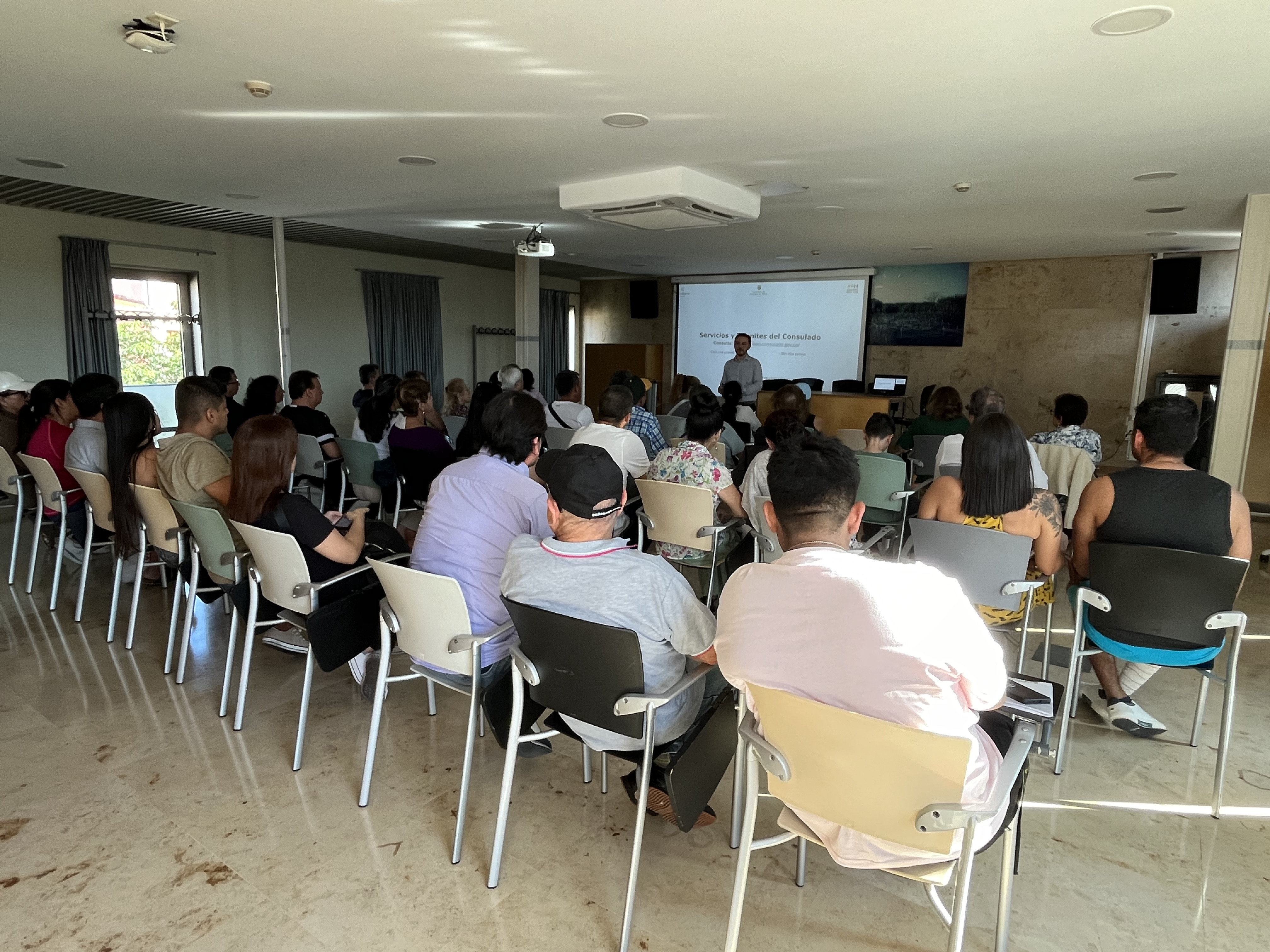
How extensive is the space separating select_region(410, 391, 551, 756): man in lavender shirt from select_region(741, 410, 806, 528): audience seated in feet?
4.61

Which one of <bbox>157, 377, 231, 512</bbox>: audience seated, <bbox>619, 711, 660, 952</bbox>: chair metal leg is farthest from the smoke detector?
<bbox>619, 711, 660, 952</bbox>: chair metal leg

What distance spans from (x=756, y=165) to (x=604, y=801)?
3.77 metres

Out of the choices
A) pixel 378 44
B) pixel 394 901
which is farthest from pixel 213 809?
pixel 378 44

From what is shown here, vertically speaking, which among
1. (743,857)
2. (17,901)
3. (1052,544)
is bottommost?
(17,901)

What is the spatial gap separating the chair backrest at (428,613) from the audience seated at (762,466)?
6.01ft

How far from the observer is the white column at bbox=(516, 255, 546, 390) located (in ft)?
29.6

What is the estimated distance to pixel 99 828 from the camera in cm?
217

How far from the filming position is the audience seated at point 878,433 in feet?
14.2

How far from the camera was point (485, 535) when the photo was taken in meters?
2.31

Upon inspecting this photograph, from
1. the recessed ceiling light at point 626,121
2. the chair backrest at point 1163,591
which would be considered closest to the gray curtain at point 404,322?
the recessed ceiling light at point 626,121

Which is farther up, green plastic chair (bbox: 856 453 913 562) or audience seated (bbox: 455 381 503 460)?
audience seated (bbox: 455 381 503 460)

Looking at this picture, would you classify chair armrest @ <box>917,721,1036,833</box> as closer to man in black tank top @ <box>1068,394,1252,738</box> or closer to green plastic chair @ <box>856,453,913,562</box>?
man in black tank top @ <box>1068,394,1252,738</box>

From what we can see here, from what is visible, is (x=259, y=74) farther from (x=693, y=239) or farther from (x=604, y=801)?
(x=693, y=239)

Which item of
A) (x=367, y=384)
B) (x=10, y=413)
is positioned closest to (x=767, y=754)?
(x=10, y=413)
